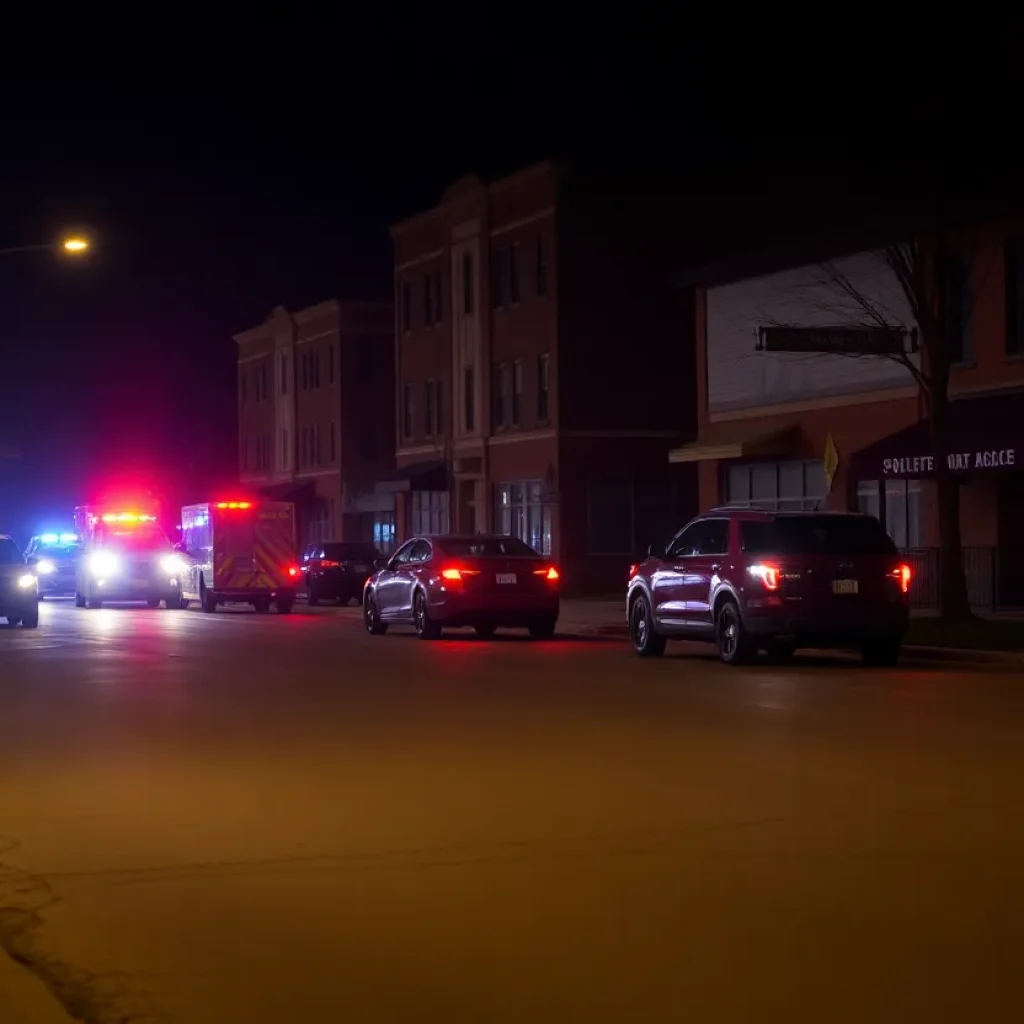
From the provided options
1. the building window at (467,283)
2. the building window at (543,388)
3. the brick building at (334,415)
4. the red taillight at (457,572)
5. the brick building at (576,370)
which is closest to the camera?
the red taillight at (457,572)

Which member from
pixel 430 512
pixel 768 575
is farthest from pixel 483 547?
pixel 430 512

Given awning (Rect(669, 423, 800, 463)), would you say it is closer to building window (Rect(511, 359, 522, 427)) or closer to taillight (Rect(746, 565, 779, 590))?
building window (Rect(511, 359, 522, 427))

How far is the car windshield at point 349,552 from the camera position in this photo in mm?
49062

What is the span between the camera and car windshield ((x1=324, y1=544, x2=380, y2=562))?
161 ft

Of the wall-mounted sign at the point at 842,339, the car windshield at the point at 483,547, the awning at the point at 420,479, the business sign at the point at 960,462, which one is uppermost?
the wall-mounted sign at the point at 842,339

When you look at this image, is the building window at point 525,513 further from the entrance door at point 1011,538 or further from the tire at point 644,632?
the tire at point 644,632

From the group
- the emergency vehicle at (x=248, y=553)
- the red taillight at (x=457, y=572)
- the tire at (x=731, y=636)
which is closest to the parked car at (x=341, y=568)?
the emergency vehicle at (x=248, y=553)

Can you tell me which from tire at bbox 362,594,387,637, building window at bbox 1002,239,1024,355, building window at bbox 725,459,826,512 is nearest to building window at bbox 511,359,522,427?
building window at bbox 725,459,826,512

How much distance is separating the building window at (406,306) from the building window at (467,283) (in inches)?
183

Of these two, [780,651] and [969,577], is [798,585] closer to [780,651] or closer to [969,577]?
[780,651]

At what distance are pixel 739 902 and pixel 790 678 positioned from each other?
43.8 ft

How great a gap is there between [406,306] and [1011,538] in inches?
1263

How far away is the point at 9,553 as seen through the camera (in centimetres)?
3678

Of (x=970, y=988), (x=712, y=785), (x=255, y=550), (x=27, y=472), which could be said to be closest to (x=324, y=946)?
(x=970, y=988)
